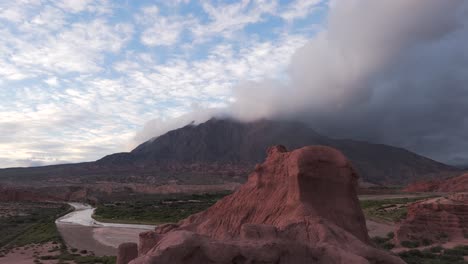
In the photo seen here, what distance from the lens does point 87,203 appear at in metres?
107

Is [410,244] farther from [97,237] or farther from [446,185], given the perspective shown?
[446,185]

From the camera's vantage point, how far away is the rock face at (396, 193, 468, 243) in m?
27.7

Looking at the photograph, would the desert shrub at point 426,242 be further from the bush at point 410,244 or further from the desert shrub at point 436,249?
the desert shrub at point 436,249

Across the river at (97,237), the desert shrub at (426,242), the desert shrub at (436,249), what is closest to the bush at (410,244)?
the desert shrub at (426,242)

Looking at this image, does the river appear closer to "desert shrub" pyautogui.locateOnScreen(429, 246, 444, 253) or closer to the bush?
the bush

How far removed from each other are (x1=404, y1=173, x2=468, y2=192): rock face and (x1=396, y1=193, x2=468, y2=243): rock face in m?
63.8

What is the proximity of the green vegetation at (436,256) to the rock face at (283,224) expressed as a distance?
24.7 ft

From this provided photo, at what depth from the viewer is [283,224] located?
42.0 feet

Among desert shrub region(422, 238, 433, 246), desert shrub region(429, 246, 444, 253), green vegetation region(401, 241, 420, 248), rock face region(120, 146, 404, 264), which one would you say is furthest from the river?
desert shrub region(429, 246, 444, 253)

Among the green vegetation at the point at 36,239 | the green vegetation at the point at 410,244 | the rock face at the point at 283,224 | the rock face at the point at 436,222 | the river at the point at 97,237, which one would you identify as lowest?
the river at the point at 97,237

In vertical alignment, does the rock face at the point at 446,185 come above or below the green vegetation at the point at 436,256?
above

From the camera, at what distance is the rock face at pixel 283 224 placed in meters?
9.79

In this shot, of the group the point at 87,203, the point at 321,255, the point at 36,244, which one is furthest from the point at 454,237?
the point at 87,203

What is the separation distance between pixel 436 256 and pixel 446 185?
83.0m
